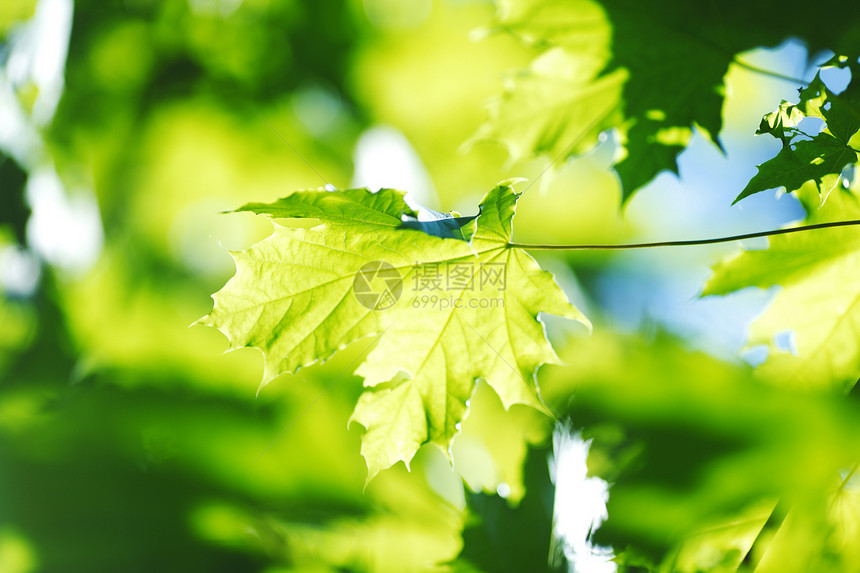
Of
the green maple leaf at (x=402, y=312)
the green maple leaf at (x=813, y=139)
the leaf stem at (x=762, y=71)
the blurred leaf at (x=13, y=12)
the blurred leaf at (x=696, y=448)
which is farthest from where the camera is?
the blurred leaf at (x=13, y=12)

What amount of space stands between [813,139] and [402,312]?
2.11ft

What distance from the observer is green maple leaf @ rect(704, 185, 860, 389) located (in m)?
1.00

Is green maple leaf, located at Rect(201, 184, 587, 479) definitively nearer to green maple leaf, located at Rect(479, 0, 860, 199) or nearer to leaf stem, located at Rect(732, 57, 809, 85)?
green maple leaf, located at Rect(479, 0, 860, 199)

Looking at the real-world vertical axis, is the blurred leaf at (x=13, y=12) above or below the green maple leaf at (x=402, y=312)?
above

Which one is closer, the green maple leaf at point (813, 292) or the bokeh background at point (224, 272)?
the green maple leaf at point (813, 292)

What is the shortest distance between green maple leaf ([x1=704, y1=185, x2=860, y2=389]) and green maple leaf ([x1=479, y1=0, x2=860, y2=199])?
271 mm

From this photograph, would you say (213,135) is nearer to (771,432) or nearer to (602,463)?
(602,463)

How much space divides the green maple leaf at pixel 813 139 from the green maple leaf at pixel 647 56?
36 centimetres

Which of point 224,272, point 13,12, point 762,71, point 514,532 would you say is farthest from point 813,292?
point 13,12

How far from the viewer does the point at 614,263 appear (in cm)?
305

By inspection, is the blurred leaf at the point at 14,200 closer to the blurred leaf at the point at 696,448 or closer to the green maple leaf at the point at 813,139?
the blurred leaf at the point at 696,448

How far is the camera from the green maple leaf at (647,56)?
3.53ft

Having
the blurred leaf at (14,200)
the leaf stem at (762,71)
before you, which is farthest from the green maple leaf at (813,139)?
the blurred leaf at (14,200)

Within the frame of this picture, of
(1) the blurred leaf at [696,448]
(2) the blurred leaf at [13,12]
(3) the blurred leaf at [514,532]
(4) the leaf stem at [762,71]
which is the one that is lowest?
(3) the blurred leaf at [514,532]
